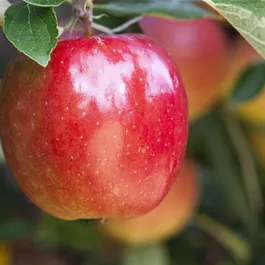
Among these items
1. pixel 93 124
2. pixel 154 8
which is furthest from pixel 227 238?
pixel 93 124

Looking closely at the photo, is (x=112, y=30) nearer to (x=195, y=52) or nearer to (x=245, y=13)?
(x=245, y=13)

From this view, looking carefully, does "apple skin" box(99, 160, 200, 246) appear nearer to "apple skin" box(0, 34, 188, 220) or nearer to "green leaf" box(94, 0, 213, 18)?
"green leaf" box(94, 0, 213, 18)

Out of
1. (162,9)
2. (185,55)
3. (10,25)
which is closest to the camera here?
(10,25)

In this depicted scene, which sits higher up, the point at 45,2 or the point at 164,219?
the point at 45,2

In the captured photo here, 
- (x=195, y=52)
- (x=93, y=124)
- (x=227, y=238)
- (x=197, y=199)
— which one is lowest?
(x=227, y=238)

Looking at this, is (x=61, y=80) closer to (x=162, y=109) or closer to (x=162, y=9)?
(x=162, y=109)

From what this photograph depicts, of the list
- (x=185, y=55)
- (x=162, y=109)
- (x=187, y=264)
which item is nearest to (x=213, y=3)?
(x=162, y=109)
